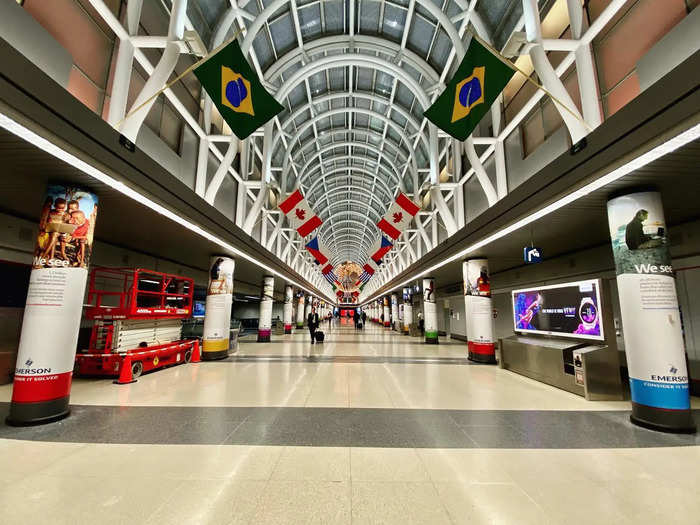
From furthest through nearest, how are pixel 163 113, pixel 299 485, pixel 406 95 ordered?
1. pixel 406 95
2. pixel 163 113
3. pixel 299 485

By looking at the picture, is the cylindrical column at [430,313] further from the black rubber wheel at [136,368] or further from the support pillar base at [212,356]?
the black rubber wheel at [136,368]

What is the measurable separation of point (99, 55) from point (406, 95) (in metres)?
14.9

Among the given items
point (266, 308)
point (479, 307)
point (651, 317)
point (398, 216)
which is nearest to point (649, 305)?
point (651, 317)

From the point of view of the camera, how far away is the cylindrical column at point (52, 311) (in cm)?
438

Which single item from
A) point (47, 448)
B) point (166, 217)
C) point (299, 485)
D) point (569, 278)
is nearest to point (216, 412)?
point (47, 448)

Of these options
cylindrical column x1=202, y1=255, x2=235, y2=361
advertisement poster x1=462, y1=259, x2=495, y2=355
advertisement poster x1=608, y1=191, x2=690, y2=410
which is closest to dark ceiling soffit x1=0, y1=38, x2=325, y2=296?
cylindrical column x1=202, y1=255, x2=235, y2=361

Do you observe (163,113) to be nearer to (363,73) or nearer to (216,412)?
(216,412)

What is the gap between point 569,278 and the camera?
1095 centimetres

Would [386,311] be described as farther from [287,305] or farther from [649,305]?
[649,305]

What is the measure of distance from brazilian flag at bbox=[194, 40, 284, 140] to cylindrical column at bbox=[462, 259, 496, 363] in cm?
912

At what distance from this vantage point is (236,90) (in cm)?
569

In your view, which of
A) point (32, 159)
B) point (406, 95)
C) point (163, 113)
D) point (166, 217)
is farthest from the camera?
point (406, 95)

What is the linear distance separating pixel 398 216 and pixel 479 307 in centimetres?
545

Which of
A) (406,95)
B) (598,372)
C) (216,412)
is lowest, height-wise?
(216,412)
